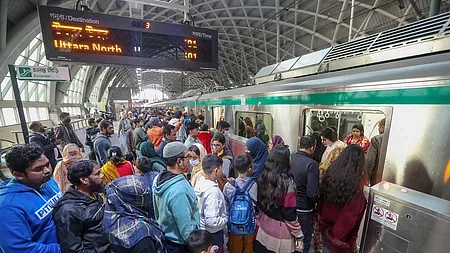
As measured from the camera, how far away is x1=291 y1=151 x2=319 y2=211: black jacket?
2.25 metres

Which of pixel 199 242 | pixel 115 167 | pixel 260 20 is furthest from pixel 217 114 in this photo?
pixel 260 20

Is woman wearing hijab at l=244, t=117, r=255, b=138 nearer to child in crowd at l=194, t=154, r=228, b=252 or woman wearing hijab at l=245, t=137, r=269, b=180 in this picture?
woman wearing hijab at l=245, t=137, r=269, b=180

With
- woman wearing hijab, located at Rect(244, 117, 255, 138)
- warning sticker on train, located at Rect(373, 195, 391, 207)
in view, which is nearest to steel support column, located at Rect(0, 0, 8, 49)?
woman wearing hijab, located at Rect(244, 117, 255, 138)

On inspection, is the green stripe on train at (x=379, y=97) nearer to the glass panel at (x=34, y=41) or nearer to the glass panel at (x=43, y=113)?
the glass panel at (x=34, y=41)

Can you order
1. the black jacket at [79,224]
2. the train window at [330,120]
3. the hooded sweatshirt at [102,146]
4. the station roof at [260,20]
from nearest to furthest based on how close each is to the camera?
the black jacket at [79,224], the train window at [330,120], the hooded sweatshirt at [102,146], the station roof at [260,20]

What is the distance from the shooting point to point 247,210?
2078 millimetres

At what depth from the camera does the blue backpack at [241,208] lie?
81.2 inches

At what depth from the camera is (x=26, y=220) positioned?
4.28ft

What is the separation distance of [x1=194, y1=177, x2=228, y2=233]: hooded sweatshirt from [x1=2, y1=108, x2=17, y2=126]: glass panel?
1372 centimetres

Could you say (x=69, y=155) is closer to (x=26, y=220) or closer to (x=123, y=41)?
(x=26, y=220)

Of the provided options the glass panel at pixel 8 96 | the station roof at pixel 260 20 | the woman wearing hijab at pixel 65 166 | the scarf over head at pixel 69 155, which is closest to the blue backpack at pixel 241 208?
the woman wearing hijab at pixel 65 166

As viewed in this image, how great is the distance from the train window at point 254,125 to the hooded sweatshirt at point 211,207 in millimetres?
2719

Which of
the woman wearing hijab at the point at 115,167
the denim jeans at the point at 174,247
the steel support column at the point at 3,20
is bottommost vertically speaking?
the denim jeans at the point at 174,247

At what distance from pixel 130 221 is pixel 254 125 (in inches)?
161
